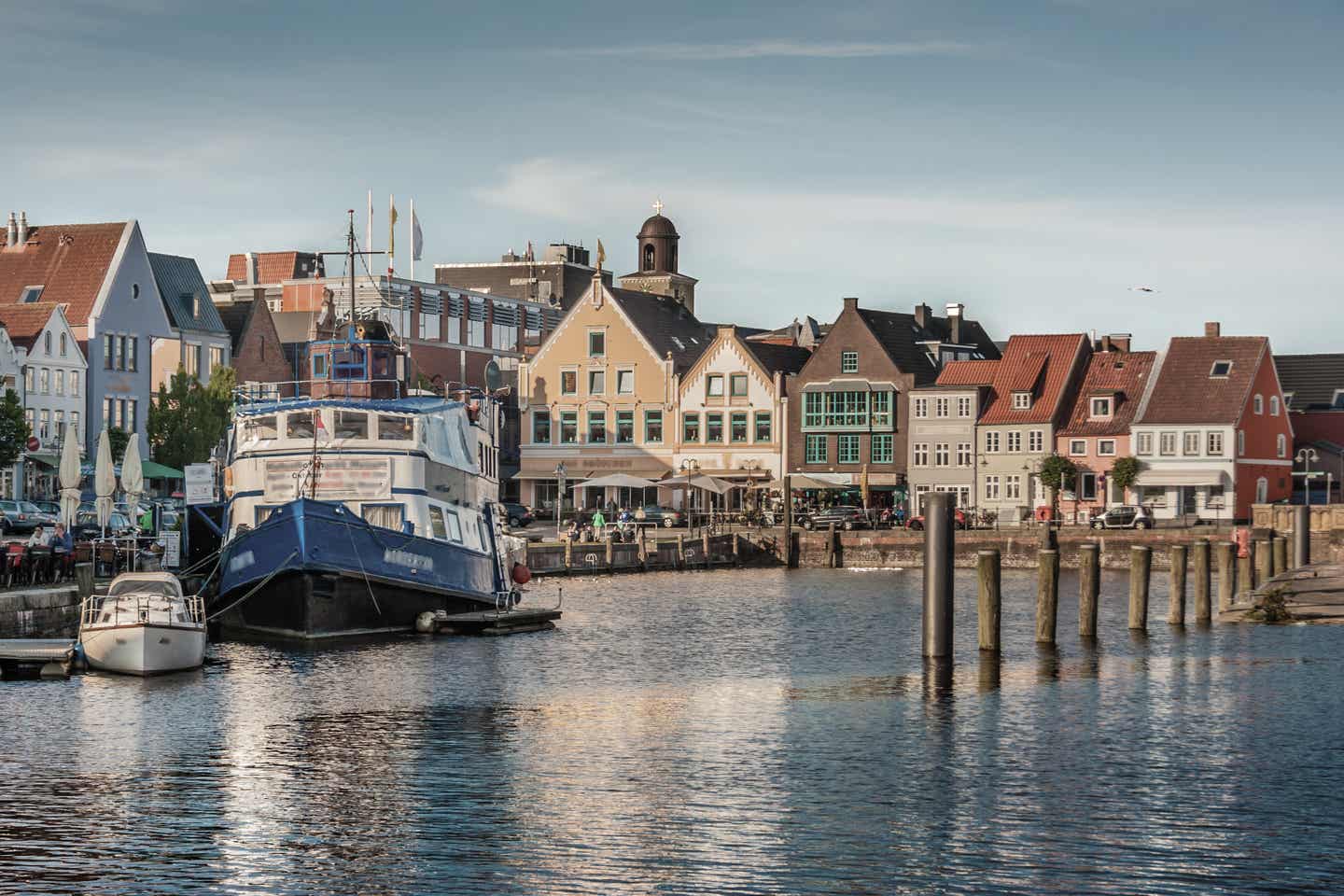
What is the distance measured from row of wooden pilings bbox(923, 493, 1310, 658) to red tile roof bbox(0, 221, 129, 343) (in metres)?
66.7

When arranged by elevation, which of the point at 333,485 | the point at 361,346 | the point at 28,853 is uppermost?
the point at 361,346

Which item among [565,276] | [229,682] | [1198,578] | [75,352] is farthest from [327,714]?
[565,276]


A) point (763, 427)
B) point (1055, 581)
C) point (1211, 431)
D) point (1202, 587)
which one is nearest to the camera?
point (1055, 581)

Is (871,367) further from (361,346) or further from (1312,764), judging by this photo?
(1312,764)

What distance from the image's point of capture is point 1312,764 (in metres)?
32.4

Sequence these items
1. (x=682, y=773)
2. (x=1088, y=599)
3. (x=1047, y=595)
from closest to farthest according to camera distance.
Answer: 1. (x=682, y=773)
2. (x=1047, y=595)
3. (x=1088, y=599)

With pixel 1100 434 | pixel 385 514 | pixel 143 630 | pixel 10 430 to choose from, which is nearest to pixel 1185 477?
pixel 1100 434

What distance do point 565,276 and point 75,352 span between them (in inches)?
2620

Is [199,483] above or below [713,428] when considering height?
below

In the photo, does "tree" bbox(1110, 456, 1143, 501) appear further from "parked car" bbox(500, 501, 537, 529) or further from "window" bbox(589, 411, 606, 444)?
"window" bbox(589, 411, 606, 444)

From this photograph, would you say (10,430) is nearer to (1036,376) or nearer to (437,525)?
(437,525)

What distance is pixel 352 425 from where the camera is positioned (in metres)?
54.6

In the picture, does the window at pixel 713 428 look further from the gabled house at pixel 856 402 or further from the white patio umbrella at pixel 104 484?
the white patio umbrella at pixel 104 484

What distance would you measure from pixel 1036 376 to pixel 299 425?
65960 millimetres
